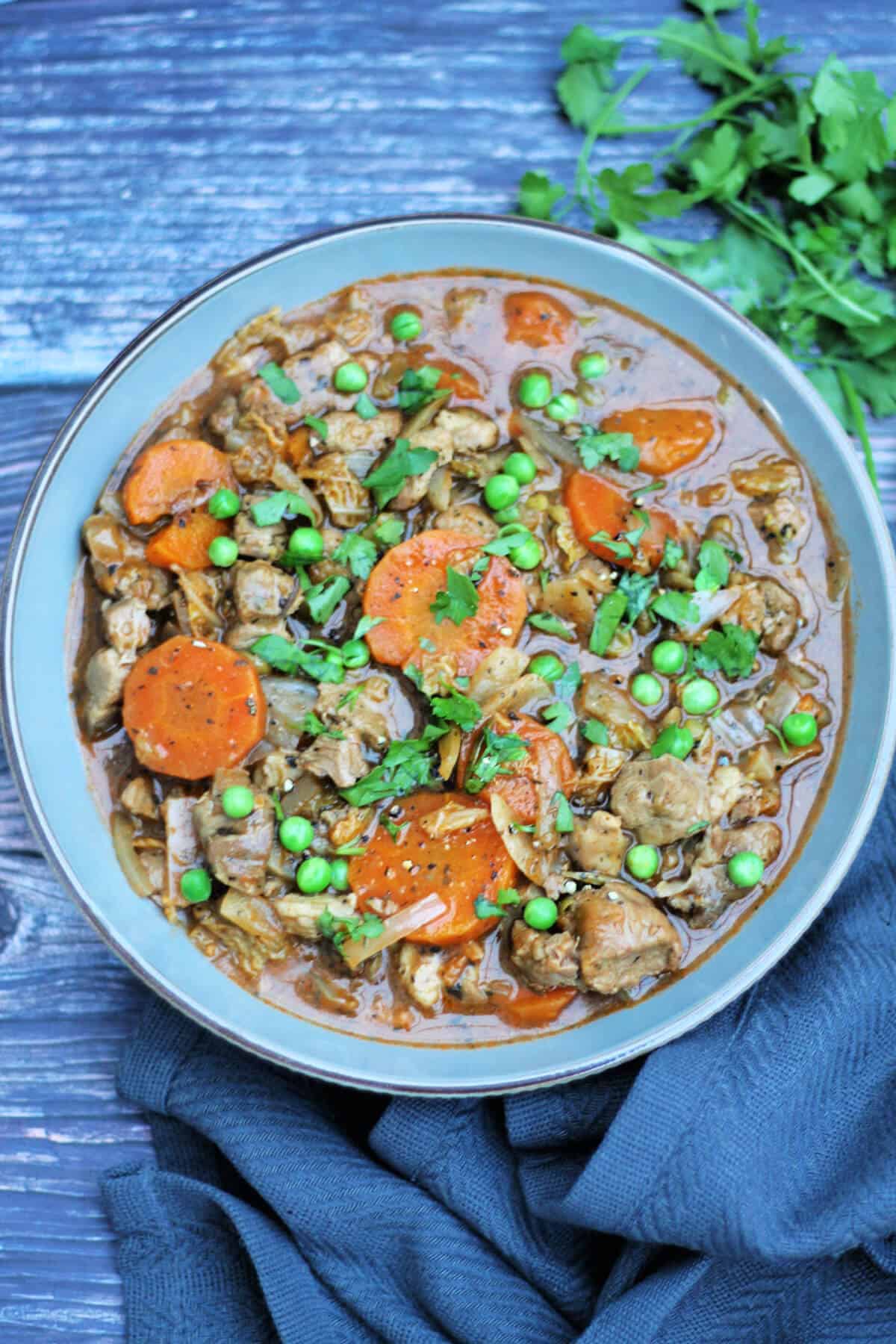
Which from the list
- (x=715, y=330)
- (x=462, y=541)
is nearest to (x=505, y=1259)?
(x=462, y=541)

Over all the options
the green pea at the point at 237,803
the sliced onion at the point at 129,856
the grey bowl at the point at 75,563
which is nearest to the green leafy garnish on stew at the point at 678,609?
the grey bowl at the point at 75,563

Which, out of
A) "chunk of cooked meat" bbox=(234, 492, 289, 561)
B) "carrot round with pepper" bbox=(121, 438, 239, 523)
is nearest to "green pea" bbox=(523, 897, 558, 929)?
"chunk of cooked meat" bbox=(234, 492, 289, 561)

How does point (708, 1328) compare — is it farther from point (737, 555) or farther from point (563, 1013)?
point (737, 555)

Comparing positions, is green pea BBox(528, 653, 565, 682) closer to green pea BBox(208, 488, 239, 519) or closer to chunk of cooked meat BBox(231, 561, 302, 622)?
chunk of cooked meat BBox(231, 561, 302, 622)

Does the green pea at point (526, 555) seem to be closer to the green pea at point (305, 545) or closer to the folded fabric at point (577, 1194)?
the green pea at point (305, 545)

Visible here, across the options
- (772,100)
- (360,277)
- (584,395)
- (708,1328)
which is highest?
(772,100)

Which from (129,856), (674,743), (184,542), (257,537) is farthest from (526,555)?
(129,856)

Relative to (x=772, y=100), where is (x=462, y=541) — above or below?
below
